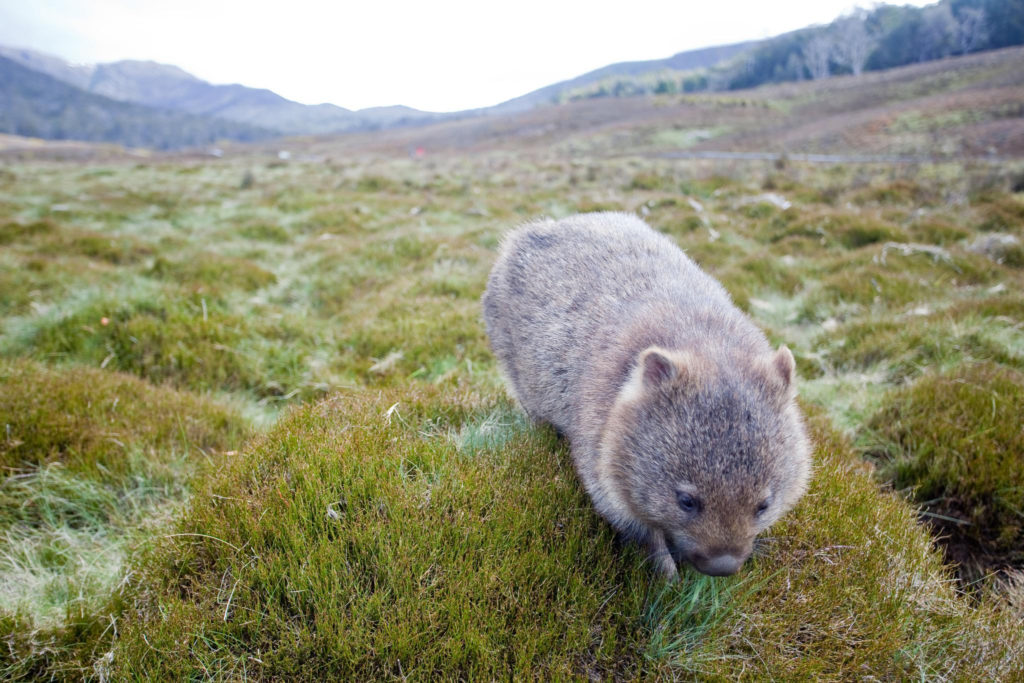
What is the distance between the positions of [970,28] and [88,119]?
174 m

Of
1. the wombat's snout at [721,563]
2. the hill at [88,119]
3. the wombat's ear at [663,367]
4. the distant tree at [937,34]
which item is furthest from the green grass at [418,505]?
the hill at [88,119]

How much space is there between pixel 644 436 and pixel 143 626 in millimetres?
2264

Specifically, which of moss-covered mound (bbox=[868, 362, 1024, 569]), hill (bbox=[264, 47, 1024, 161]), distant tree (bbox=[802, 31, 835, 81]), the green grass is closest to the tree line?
distant tree (bbox=[802, 31, 835, 81])

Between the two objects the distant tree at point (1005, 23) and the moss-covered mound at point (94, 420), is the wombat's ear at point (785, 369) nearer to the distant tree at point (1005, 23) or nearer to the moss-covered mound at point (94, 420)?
the moss-covered mound at point (94, 420)

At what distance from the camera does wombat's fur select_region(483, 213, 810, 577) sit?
2338mm

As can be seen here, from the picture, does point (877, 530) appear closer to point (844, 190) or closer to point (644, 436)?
point (644, 436)

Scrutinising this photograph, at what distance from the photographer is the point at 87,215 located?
14922mm

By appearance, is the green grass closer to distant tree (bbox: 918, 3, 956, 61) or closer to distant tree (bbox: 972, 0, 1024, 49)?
distant tree (bbox: 972, 0, 1024, 49)

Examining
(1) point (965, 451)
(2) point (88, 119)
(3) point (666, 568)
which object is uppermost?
(2) point (88, 119)

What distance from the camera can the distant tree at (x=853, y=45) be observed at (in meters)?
85.9

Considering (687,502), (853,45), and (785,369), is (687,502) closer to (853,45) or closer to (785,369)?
(785,369)

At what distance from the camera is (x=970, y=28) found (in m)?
77.6

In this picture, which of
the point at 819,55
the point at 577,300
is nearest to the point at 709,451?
the point at 577,300

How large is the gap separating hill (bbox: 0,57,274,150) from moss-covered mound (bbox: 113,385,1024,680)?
143079 millimetres
